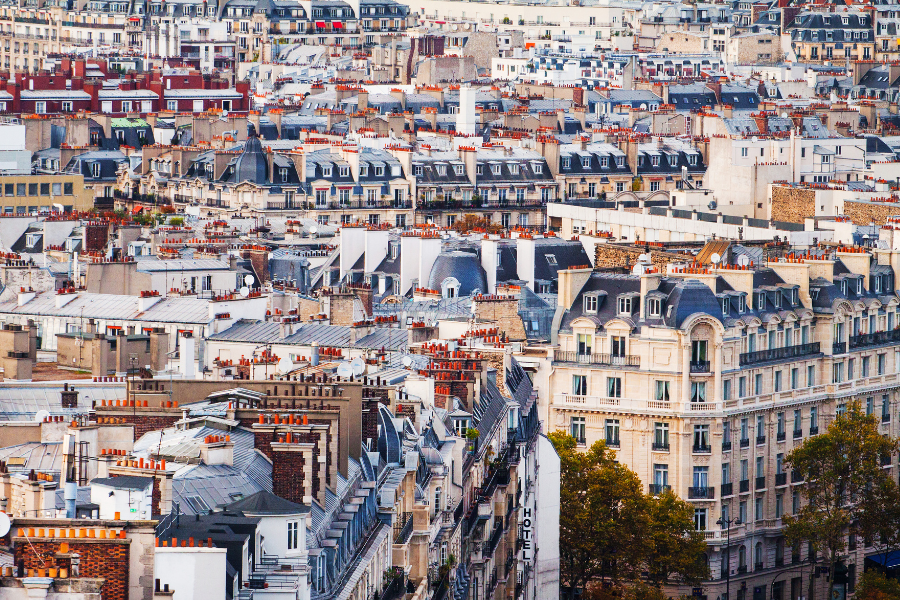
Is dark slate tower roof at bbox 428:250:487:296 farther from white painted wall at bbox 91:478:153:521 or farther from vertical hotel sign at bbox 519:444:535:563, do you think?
white painted wall at bbox 91:478:153:521

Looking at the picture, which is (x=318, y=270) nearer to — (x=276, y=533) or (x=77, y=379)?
(x=77, y=379)

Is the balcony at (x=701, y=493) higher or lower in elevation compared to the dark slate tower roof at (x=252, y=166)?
lower

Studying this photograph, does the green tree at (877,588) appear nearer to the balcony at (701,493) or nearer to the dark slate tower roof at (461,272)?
the balcony at (701,493)

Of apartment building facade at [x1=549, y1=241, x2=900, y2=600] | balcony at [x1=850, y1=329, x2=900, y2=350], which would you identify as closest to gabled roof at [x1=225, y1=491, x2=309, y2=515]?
apartment building facade at [x1=549, y1=241, x2=900, y2=600]

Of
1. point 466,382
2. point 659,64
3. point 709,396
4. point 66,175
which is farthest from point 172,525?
point 659,64

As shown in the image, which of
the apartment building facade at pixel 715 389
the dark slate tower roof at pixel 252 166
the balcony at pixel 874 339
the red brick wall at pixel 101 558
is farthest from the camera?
the dark slate tower roof at pixel 252 166

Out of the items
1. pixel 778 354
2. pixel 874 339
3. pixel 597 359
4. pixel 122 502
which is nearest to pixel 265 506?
pixel 122 502

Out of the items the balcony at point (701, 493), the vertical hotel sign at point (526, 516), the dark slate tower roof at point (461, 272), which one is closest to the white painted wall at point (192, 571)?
the vertical hotel sign at point (526, 516)

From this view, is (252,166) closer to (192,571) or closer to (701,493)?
(701,493)
